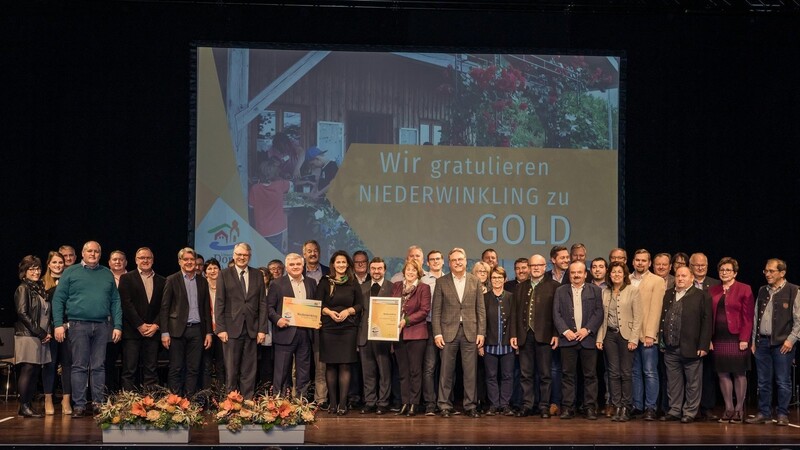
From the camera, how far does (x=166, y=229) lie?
10.7 meters

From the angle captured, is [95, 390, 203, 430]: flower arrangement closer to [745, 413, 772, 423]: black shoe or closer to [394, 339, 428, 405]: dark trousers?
[394, 339, 428, 405]: dark trousers

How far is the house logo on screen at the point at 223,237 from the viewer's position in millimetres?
10562

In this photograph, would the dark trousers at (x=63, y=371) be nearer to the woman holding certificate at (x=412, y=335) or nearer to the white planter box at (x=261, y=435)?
the white planter box at (x=261, y=435)

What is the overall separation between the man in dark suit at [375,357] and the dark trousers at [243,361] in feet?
3.08

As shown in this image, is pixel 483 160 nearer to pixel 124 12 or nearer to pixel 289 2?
pixel 289 2

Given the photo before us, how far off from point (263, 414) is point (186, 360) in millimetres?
1965

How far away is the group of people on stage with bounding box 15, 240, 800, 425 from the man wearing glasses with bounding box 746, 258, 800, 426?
0.04 ft

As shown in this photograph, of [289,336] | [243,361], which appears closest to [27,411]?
[243,361]

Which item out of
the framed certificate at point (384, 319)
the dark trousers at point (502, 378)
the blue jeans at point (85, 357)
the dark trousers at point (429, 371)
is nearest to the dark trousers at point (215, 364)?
the blue jeans at point (85, 357)

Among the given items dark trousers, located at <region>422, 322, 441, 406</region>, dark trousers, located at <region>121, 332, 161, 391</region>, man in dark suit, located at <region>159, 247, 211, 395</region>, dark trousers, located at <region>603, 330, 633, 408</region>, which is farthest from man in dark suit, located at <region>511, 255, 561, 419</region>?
dark trousers, located at <region>121, 332, 161, 391</region>

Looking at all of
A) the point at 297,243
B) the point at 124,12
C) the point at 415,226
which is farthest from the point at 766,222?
the point at 124,12

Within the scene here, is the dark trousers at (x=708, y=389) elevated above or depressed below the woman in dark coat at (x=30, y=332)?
below

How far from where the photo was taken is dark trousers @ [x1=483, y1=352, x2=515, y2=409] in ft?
28.6

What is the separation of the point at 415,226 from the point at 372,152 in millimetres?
925
